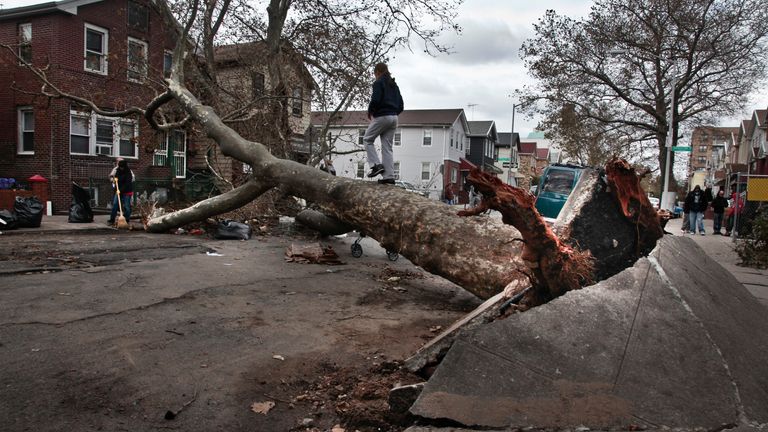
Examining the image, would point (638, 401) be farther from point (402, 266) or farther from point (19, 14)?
point (19, 14)

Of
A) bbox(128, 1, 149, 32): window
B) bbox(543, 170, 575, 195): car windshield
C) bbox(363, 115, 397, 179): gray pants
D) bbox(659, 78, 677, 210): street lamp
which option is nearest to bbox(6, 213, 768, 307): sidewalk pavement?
bbox(363, 115, 397, 179): gray pants

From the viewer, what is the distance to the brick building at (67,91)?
17203mm

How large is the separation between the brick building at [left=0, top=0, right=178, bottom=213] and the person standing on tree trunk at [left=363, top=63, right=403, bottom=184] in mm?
11857

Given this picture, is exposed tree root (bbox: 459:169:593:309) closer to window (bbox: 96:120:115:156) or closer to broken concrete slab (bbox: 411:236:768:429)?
broken concrete slab (bbox: 411:236:768:429)

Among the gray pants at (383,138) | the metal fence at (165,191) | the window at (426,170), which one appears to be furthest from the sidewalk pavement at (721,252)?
the window at (426,170)

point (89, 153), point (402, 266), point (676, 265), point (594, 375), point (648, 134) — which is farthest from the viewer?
point (648, 134)

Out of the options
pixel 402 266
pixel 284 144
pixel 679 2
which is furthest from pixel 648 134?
pixel 402 266

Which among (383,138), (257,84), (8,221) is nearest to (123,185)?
→ (8,221)

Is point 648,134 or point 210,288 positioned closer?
point 210,288

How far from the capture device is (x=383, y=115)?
687cm

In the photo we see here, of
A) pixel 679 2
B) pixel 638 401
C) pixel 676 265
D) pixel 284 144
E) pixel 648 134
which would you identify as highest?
pixel 679 2

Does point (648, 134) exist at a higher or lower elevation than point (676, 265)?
higher

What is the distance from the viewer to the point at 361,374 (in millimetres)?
3664

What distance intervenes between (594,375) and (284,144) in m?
12.2
